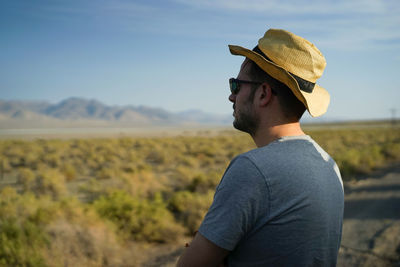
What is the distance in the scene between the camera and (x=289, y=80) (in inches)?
60.1

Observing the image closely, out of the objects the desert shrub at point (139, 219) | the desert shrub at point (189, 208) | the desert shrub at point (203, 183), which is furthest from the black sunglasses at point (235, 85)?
the desert shrub at point (203, 183)

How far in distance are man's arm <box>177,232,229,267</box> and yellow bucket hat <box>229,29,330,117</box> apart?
78 centimetres

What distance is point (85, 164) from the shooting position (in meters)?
17.3

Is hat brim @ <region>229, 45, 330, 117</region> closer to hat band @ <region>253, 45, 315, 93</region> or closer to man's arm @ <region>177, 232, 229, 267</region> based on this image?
hat band @ <region>253, 45, 315, 93</region>

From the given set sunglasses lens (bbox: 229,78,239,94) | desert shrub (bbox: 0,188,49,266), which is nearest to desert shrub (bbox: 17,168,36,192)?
desert shrub (bbox: 0,188,49,266)

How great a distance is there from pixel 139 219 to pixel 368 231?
4446 millimetres

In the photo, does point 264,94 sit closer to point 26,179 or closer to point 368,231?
point 368,231

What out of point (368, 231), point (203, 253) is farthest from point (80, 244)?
point (368, 231)

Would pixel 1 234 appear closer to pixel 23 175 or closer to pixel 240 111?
pixel 240 111

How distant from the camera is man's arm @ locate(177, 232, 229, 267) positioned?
53.8 inches

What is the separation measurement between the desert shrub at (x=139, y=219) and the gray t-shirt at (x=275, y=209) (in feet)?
17.6

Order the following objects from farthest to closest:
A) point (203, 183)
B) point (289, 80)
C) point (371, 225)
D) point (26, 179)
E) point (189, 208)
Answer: point (26, 179)
point (203, 183)
point (189, 208)
point (371, 225)
point (289, 80)

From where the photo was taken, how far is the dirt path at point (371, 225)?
16.6 feet

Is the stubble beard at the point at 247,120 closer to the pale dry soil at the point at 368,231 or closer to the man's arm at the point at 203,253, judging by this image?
the man's arm at the point at 203,253
